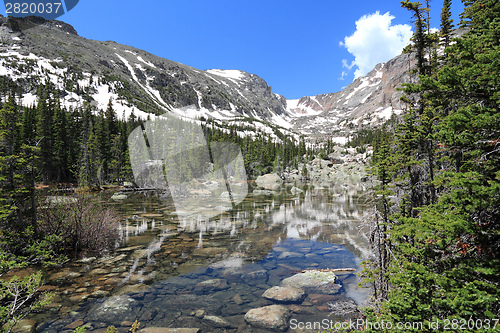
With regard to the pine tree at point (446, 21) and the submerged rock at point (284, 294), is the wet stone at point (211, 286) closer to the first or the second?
the submerged rock at point (284, 294)

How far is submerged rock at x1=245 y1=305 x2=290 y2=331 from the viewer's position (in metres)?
7.67

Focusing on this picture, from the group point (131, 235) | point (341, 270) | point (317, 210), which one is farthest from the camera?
point (317, 210)

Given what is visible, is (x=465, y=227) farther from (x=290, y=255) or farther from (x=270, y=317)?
(x=290, y=255)

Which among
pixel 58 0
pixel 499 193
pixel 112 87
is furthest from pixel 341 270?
pixel 112 87

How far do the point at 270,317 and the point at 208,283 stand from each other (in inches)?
149

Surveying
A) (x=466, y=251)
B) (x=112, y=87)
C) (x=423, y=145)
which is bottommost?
(x=466, y=251)

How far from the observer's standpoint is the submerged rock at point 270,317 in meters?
7.67

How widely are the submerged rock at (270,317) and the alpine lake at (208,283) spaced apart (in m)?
0.04

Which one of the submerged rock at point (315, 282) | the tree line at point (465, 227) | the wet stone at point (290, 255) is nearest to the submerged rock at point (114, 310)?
the submerged rock at point (315, 282)

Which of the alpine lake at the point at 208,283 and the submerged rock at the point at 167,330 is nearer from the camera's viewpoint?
the submerged rock at the point at 167,330

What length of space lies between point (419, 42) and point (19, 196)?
1914cm

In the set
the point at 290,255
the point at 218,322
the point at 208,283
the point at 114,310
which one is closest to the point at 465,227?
the point at 218,322

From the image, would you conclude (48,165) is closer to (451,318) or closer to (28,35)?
(451,318)

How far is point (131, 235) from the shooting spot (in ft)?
Answer: 56.0
